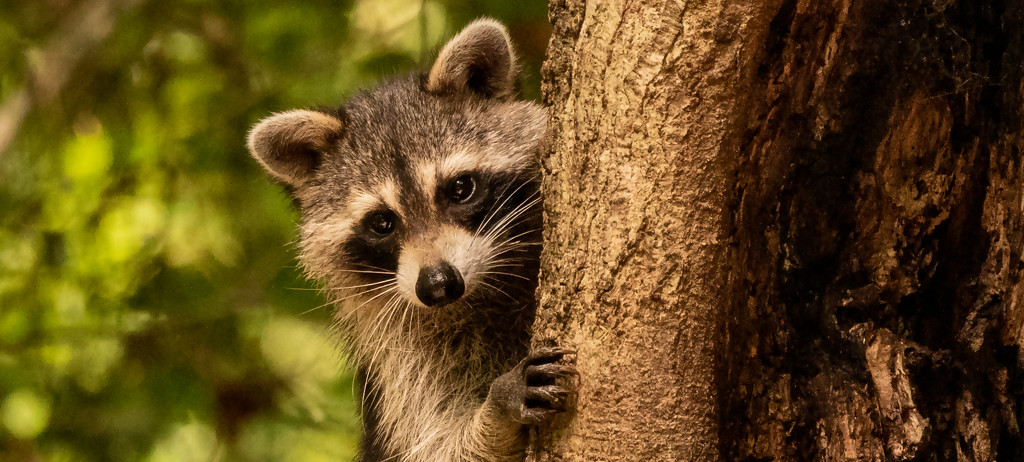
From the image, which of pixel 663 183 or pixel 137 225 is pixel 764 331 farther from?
pixel 137 225

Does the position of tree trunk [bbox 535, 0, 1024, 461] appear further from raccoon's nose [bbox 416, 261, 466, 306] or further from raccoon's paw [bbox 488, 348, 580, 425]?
raccoon's nose [bbox 416, 261, 466, 306]

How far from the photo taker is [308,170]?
2678mm

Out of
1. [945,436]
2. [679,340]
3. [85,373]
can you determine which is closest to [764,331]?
[679,340]

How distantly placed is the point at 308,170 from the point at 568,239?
4.44 feet

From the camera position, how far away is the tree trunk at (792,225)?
140cm

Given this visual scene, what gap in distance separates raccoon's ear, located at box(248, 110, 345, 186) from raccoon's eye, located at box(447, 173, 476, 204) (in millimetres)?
428

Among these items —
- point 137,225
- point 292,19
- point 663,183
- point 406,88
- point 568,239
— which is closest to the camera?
point 663,183

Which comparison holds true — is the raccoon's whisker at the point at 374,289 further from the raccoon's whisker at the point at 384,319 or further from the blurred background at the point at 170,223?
the blurred background at the point at 170,223

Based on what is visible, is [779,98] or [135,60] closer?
[779,98]

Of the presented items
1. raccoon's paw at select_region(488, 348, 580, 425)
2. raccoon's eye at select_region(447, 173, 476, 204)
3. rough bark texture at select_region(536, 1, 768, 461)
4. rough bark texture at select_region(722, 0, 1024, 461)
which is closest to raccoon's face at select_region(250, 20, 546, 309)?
raccoon's eye at select_region(447, 173, 476, 204)

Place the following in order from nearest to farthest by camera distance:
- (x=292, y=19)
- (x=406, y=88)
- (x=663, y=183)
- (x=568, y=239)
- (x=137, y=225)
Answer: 1. (x=663, y=183)
2. (x=568, y=239)
3. (x=406, y=88)
4. (x=292, y=19)
5. (x=137, y=225)

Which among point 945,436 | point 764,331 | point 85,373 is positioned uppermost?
point 764,331

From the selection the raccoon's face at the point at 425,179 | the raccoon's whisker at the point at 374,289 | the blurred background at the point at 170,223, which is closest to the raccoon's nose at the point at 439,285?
the raccoon's face at the point at 425,179

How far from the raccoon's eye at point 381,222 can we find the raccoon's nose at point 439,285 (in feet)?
1.12
